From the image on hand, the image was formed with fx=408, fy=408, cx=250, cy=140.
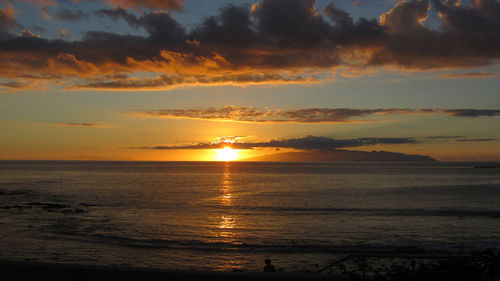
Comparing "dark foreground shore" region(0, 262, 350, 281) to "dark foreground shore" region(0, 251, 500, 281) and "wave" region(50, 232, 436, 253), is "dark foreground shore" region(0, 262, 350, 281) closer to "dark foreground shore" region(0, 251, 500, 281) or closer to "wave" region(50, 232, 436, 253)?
"dark foreground shore" region(0, 251, 500, 281)

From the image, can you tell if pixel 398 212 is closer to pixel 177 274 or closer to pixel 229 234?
pixel 229 234

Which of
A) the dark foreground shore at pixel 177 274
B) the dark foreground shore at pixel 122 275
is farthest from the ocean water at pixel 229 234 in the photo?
the dark foreground shore at pixel 122 275

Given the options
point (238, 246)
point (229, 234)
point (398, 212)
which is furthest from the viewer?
point (398, 212)

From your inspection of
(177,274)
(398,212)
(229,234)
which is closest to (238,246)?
(229,234)

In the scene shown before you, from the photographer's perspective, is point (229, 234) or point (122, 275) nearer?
point (122, 275)

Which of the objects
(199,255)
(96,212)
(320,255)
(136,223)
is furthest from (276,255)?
(96,212)

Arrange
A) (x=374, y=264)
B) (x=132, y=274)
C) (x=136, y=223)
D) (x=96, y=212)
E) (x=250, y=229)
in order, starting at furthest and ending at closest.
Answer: (x=96, y=212), (x=136, y=223), (x=250, y=229), (x=374, y=264), (x=132, y=274)

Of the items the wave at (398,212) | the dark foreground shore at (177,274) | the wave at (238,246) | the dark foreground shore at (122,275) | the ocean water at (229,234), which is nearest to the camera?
the dark foreground shore at (122,275)

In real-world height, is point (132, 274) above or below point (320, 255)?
above

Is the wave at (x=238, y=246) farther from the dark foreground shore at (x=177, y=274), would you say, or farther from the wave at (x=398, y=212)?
the wave at (x=398, y=212)

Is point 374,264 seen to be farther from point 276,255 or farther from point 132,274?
point 132,274

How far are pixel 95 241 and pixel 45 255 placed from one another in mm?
4777

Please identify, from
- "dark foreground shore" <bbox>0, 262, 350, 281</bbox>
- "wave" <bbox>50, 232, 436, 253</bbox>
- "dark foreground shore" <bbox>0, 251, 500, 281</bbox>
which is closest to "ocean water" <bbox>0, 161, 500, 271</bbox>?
"wave" <bbox>50, 232, 436, 253</bbox>

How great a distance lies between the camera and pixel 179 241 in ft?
92.2
